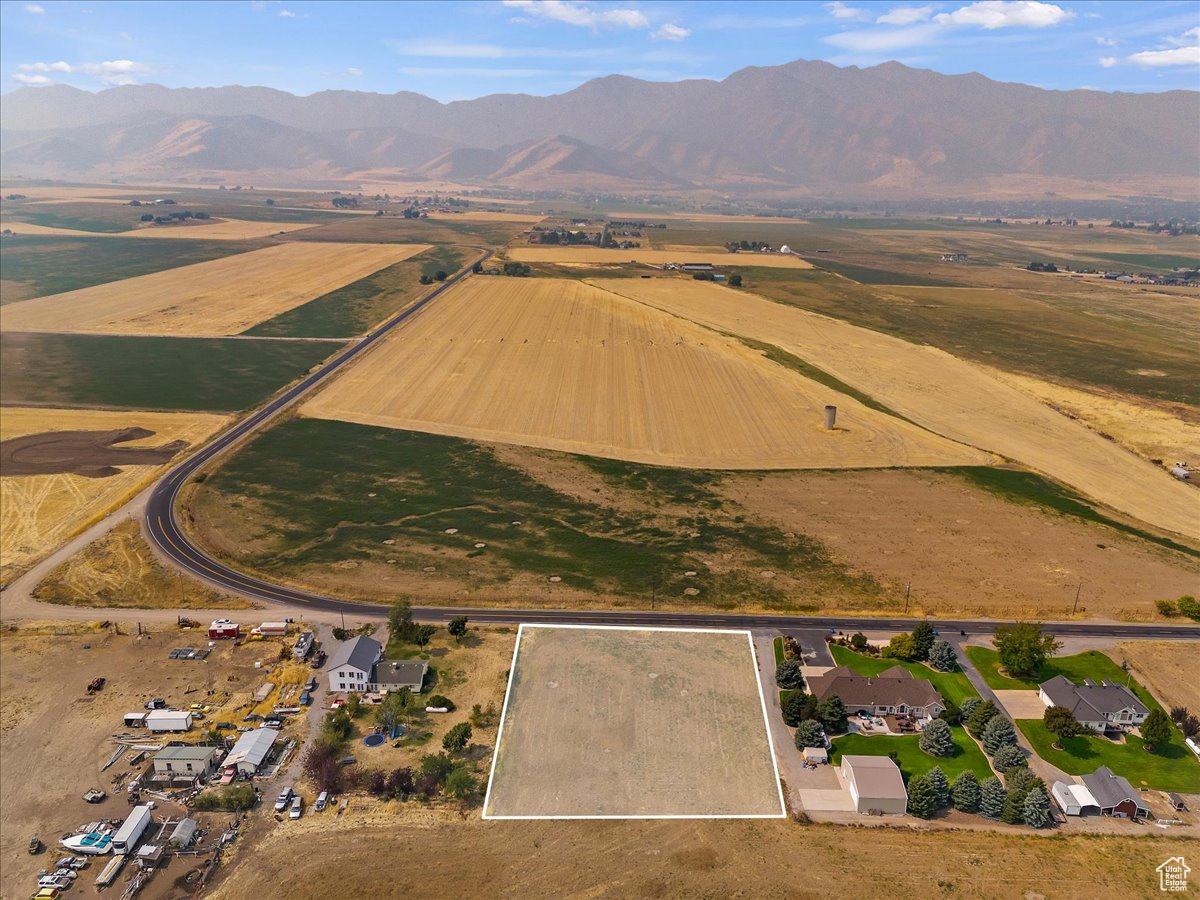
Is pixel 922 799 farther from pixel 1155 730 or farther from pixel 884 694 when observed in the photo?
pixel 1155 730

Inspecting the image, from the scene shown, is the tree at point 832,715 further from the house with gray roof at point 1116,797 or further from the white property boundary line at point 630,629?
the house with gray roof at point 1116,797

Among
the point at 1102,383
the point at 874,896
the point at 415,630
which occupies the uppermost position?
the point at 1102,383

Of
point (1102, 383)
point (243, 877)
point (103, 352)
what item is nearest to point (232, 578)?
point (243, 877)

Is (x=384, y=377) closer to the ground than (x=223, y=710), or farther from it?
farther from it

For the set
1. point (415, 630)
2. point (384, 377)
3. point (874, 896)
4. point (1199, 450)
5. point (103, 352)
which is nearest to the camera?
point (874, 896)

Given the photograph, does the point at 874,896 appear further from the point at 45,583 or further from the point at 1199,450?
the point at 1199,450

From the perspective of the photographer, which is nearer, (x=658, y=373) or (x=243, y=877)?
(x=243, y=877)

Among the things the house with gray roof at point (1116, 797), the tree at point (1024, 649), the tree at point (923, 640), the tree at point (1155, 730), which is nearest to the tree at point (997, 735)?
the house with gray roof at point (1116, 797)
